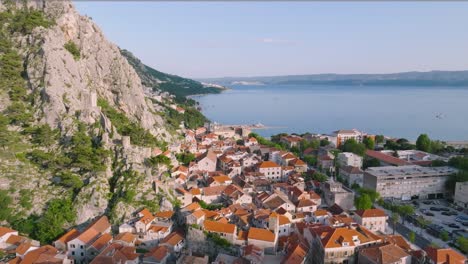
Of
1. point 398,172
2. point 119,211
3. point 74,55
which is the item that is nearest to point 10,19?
point 74,55

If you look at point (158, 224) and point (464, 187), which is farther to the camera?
point (464, 187)

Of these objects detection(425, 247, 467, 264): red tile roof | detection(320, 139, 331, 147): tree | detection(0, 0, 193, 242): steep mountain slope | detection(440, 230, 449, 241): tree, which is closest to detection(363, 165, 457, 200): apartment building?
detection(440, 230, 449, 241): tree

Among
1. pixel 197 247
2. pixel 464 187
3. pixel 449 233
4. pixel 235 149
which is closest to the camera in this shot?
pixel 197 247

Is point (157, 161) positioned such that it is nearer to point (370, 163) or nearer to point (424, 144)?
point (370, 163)

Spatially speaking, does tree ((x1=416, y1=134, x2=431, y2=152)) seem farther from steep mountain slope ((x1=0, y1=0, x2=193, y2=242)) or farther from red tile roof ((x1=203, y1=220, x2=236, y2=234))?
red tile roof ((x1=203, y1=220, x2=236, y2=234))

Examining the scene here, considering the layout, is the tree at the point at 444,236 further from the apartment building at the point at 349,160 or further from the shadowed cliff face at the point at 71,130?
the shadowed cliff face at the point at 71,130

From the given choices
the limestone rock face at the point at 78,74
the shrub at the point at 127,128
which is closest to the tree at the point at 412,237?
the shrub at the point at 127,128

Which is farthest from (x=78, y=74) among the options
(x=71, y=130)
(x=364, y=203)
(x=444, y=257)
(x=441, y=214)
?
(x=441, y=214)

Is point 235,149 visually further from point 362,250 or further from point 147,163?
point 362,250
